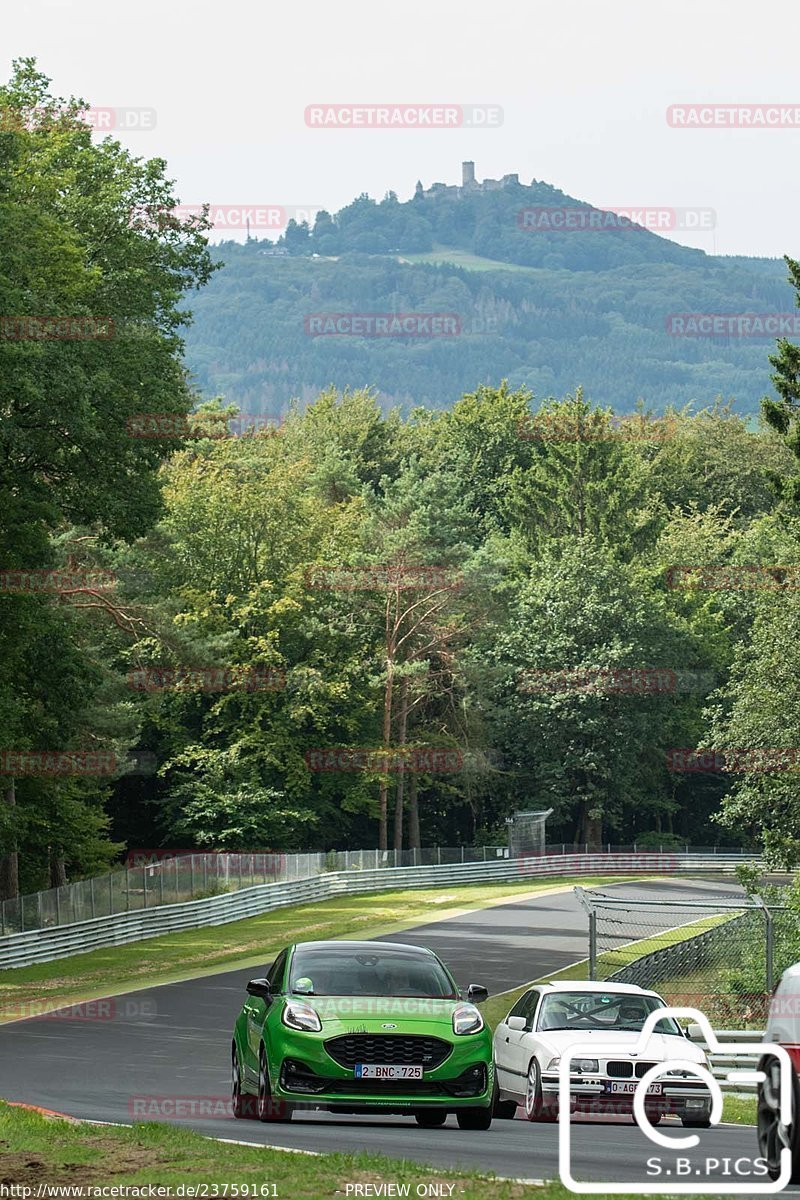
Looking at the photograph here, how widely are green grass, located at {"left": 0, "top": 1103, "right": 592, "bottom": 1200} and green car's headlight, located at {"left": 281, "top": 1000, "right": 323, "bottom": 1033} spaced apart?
6.74 ft

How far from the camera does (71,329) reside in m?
35.1

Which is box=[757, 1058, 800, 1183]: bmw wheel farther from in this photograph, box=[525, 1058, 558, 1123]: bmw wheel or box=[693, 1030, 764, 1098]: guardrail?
box=[693, 1030, 764, 1098]: guardrail

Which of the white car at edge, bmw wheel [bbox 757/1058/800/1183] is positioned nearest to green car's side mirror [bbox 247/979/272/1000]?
the white car at edge

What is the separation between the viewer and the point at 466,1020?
15289 millimetres

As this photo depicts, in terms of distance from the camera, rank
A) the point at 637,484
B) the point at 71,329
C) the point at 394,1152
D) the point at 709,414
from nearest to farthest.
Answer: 1. the point at 394,1152
2. the point at 71,329
3. the point at 637,484
4. the point at 709,414

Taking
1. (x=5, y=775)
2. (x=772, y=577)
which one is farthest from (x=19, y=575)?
(x=772, y=577)

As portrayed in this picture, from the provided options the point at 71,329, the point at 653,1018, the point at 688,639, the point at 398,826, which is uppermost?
the point at 71,329

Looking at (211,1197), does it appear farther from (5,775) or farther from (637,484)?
(637,484)

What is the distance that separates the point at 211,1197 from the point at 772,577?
3064 inches

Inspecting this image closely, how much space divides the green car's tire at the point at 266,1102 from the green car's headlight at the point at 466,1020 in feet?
4.78

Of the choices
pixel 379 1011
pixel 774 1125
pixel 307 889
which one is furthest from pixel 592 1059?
pixel 307 889

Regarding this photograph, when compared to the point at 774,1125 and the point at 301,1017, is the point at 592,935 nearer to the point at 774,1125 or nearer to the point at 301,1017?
the point at 301,1017

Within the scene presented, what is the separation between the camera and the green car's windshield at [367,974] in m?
15.7

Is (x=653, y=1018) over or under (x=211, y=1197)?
over
